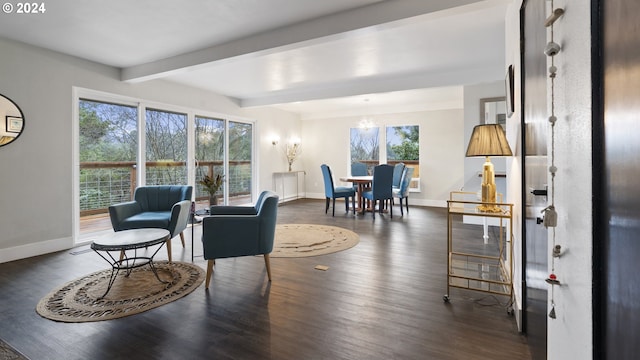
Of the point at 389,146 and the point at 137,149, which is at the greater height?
the point at 389,146

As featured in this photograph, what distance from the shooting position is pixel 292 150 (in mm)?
9016

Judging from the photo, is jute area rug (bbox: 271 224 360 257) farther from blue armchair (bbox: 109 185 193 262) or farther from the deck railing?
the deck railing

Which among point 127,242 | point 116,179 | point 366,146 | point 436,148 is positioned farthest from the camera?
point 366,146

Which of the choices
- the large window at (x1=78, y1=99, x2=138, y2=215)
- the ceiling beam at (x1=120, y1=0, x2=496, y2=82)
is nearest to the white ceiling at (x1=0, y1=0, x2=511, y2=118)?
the ceiling beam at (x1=120, y1=0, x2=496, y2=82)

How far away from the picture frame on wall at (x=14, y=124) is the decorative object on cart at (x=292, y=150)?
5711 millimetres

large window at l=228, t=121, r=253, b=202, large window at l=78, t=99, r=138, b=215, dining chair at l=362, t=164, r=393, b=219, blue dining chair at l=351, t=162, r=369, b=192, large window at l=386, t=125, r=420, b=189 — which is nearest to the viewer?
large window at l=78, t=99, r=138, b=215

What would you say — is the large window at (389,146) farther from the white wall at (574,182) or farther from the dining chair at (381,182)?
the white wall at (574,182)

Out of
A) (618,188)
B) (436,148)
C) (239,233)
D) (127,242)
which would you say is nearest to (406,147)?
(436,148)

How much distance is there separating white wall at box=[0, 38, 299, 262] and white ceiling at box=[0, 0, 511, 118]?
227 mm

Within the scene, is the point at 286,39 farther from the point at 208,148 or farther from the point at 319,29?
the point at 208,148

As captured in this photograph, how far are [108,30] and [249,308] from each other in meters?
3.17

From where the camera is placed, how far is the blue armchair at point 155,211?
3.60 metres

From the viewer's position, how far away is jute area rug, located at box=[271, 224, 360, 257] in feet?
13.0

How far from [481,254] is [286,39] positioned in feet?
10.6
